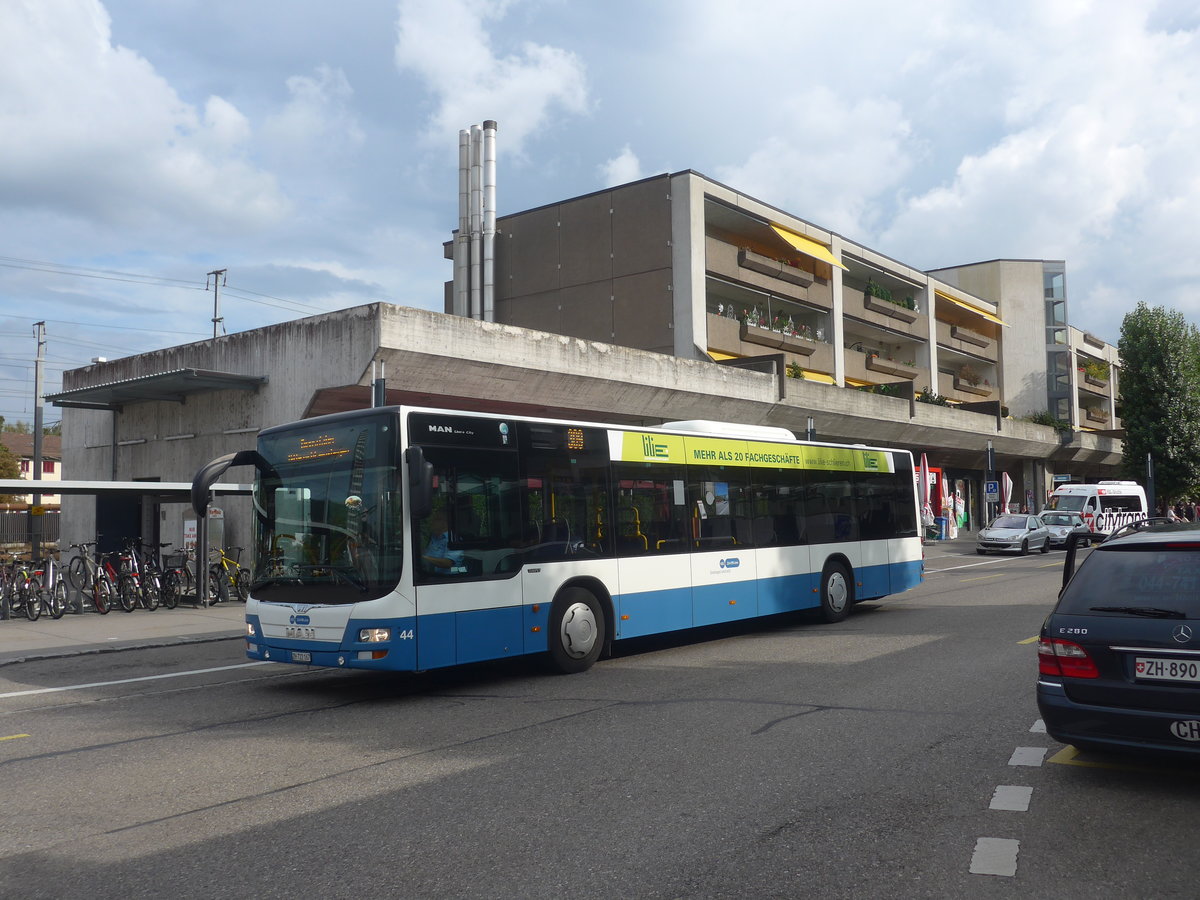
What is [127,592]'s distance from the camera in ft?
61.8

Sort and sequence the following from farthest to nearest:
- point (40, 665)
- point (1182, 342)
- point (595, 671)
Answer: point (1182, 342), point (40, 665), point (595, 671)

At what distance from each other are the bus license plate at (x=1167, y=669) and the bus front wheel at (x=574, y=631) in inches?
236

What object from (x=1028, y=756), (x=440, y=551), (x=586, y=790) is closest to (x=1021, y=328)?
(x=440, y=551)

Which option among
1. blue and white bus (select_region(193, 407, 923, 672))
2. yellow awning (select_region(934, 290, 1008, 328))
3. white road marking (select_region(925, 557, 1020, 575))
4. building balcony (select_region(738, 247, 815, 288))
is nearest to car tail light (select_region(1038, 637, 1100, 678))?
blue and white bus (select_region(193, 407, 923, 672))

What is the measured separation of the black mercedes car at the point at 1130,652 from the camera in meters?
5.54

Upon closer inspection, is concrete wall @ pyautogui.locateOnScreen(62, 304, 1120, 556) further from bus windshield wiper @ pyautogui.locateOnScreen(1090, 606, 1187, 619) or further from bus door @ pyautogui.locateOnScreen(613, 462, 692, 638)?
bus windshield wiper @ pyautogui.locateOnScreen(1090, 606, 1187, 619)

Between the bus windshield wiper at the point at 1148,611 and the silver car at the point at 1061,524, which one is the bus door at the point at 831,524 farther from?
the silver car at the point at 1061,524

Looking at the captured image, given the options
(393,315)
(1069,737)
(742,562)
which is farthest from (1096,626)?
(393,315)

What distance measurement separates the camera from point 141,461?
26.1m

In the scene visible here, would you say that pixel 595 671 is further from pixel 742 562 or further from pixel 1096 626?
pixel 1096 626

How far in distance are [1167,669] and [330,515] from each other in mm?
6884

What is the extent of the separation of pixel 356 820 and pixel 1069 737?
403 cm

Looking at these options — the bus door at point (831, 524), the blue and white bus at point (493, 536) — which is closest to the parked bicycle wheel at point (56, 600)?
the blue and white bus at point (493, 536)

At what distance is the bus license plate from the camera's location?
550 cm
